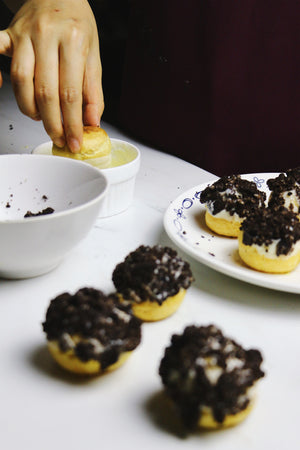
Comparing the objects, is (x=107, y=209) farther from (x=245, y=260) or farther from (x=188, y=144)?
(x=188, y=144)

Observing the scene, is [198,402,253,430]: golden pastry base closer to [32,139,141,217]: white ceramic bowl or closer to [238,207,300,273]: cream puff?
[238,207,300,273]: cream puff

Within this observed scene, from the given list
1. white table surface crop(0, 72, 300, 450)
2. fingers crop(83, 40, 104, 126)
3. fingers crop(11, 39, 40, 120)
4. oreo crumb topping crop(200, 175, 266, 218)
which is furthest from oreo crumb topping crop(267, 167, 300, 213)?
fingers crop(11, 39, 40, 120)

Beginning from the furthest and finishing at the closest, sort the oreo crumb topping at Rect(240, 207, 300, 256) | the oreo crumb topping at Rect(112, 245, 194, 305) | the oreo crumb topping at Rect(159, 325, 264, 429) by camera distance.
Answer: the oreo crumb topping at Rect(240, 207, 300, 256) → the oreo crumb topping at Rect(112, 245, 194, 305) → the oreo crumb topping at Rect(159, 325, 264, 429)

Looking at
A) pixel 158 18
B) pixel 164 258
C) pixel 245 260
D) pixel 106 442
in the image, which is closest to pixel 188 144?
pixel 158 18

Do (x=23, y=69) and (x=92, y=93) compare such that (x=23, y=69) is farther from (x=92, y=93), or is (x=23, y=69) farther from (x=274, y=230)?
(x=274, y=230)

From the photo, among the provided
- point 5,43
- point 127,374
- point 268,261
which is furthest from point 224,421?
point 5,43
